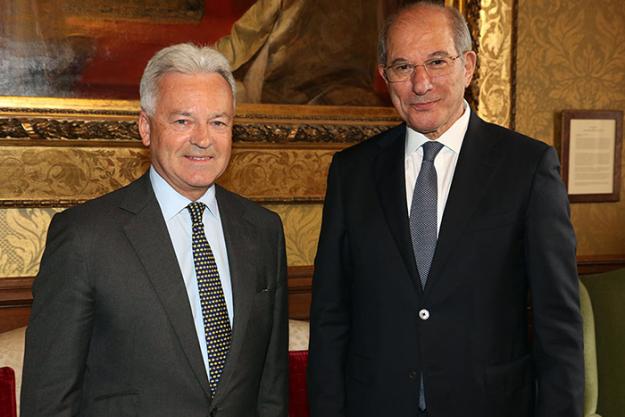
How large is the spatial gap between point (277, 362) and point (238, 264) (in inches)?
14.8

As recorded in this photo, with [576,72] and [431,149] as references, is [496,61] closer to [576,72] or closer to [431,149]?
[576,72]

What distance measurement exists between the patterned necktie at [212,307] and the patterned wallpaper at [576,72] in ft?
7.60

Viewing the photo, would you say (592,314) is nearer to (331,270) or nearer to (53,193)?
(331,270)

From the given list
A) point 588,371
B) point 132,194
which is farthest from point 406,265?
point 588,371

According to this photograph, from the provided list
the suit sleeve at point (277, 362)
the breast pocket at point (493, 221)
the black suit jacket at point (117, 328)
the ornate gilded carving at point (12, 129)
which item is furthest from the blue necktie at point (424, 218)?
the ornate gilded carving at point (12, 129)

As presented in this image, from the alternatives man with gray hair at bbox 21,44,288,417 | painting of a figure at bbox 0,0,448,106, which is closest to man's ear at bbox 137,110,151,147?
man with gray hair at bbox 21,44,288,417

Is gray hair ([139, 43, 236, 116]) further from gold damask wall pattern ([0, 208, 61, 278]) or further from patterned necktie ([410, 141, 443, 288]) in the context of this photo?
gold damask wall pattern ([0, 208, 61, 278])

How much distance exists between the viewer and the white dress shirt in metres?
2.19

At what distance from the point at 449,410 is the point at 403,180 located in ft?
2.29

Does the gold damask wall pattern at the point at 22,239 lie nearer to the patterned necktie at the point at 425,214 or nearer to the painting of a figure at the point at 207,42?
the painting of a figure at the point at 207,42

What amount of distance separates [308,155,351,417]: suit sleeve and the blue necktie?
26cm

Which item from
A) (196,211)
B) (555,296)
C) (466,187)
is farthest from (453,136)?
(196,211)

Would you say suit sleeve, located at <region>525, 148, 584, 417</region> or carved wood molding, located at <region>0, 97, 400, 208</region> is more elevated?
carved wood molding, located at <region>0, 97, 400, 208</region>

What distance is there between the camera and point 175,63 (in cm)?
194
